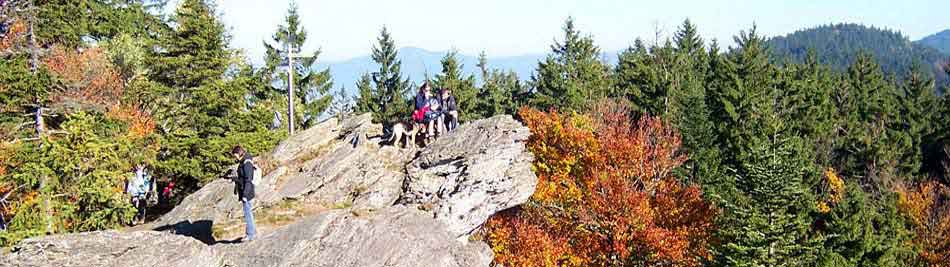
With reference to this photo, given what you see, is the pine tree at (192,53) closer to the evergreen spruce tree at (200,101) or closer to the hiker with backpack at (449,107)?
the evergreen spruce tree at (200,101)

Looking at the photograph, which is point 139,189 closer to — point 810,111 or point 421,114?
point 421,114

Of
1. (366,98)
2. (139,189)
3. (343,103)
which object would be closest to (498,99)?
(366,98)

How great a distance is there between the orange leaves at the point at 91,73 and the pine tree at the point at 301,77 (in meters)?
10.6

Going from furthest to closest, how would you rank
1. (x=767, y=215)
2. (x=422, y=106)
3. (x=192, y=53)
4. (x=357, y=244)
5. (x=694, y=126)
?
1. (x=694, y=126)
2. (x=192, y=53)
3. (x=767, y=215)
4. (x=422, y=106)
5. (x=357, y=244)

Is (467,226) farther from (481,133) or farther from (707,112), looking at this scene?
(707,112)

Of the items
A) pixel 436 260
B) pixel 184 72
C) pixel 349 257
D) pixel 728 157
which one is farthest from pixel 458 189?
pixel 728 157

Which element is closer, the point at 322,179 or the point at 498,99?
the point at 322,179

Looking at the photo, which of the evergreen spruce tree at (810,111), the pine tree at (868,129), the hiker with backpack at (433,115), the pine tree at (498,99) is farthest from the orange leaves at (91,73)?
the pine tree at (868,129)

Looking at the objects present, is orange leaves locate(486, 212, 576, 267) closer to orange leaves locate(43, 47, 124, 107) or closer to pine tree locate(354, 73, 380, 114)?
orange leaves locate(43, 47, 124, 107)

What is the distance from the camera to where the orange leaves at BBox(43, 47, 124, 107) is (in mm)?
25572

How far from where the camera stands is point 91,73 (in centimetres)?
2677

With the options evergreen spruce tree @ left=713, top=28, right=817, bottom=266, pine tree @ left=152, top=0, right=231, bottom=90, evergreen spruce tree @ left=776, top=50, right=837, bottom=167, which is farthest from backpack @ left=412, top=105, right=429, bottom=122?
evergreen spruce tree @ left=776, top=50, right=837, bottom=167

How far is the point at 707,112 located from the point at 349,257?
99.9ft

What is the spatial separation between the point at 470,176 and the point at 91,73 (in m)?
16.9
